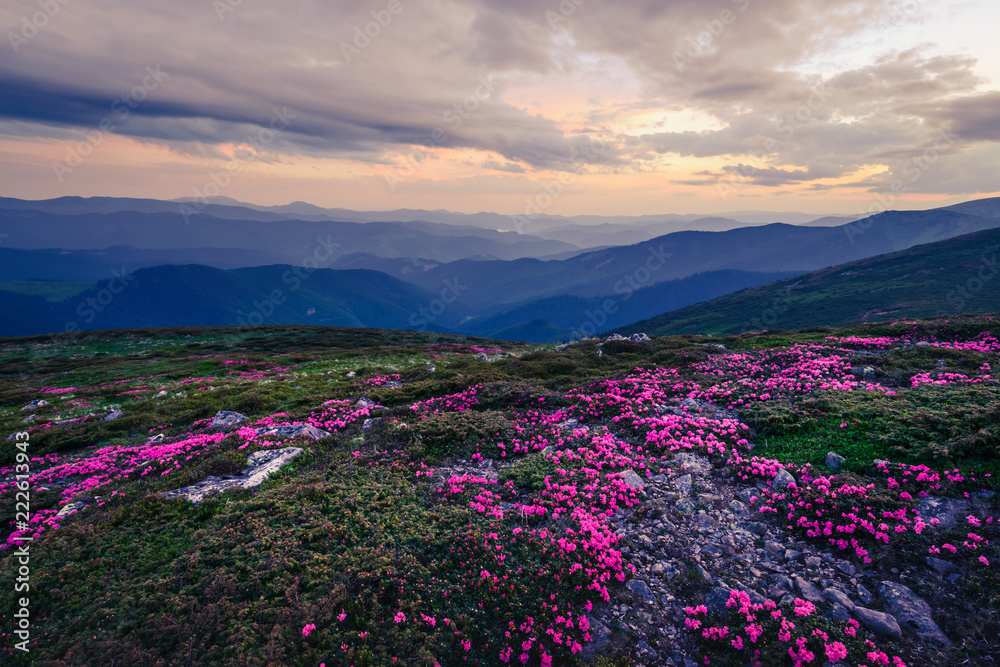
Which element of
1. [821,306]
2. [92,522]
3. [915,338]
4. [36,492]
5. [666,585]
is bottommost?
[821,306]

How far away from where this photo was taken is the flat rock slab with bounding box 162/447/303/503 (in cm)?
1348

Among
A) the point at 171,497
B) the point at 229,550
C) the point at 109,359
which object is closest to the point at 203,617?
the point at 229,550

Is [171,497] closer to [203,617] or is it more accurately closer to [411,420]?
[203,617]

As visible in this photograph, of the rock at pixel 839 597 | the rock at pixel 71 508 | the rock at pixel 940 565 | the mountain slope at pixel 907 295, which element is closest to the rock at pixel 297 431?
the rock at pixel 71 508

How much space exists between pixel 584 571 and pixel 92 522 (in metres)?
14.0

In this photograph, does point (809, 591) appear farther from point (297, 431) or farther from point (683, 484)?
point (297, 431)

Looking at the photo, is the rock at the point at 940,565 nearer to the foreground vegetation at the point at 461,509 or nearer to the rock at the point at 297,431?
the foreground vegetation at the point at 461,509

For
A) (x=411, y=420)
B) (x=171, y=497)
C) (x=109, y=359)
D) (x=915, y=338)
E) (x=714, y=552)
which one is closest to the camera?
(x=714, y=552)

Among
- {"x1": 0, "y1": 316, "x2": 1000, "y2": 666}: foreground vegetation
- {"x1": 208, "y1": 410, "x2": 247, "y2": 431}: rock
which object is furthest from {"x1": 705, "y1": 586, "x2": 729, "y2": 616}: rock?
{"x1": 208, "y1": 410, "x2": 247, "y2": 431}: rock

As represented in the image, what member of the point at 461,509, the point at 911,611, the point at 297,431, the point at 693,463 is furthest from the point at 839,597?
the point at 297,431

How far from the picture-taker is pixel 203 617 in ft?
28.3

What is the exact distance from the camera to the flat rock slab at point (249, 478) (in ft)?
44.2

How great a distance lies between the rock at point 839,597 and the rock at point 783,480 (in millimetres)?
3831

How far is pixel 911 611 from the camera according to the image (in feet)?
26.3
